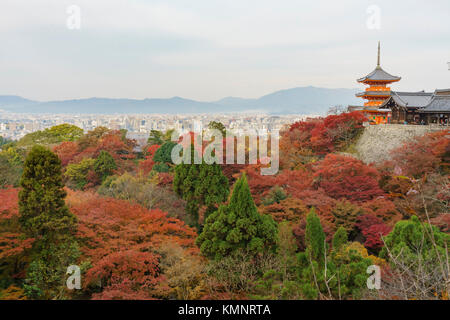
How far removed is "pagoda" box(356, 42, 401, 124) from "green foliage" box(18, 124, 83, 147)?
26.9 metres

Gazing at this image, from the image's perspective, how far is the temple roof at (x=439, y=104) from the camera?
18.7 metres

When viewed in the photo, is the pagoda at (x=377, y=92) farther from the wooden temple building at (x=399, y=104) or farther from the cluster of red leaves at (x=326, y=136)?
the cluster of red leaves at (x=326, y=136)

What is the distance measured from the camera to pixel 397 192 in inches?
537

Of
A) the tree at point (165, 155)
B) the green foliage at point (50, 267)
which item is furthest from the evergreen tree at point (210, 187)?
the tree at point (165, 155)

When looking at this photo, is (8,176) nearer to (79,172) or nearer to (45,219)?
(79,172)

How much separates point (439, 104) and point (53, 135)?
32731mm

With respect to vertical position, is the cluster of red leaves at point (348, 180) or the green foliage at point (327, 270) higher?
the cluster of red leaves at point (348, 180)

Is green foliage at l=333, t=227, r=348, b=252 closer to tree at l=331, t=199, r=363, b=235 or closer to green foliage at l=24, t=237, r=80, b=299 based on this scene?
tree at l=331, t=199, r=363, b=235

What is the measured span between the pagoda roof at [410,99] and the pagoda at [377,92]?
120 cm

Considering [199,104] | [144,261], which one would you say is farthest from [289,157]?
[199,104]

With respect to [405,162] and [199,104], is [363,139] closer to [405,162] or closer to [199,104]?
[405,162]

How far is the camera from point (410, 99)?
70.0 feet

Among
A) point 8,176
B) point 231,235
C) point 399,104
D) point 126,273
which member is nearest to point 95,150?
point 8,176

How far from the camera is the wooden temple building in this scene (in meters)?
19.2
